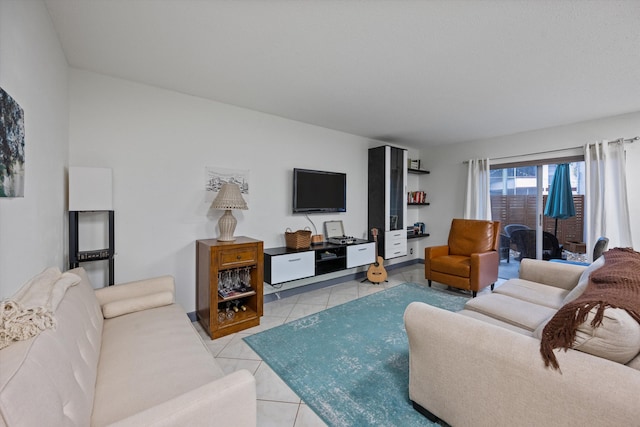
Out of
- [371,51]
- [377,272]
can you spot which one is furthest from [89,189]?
[377,272]

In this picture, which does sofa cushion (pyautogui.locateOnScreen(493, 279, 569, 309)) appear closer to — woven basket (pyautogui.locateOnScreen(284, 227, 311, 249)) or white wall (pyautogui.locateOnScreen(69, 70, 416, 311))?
woven basket (pyautogui.locateOnScreen(284, 227, 311, 249))

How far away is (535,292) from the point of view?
7.43 feet

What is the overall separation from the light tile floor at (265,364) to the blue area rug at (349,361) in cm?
7

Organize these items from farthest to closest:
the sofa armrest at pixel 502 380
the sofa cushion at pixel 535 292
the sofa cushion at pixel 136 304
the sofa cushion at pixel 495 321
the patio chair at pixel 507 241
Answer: the patio chair at pixel 507 241 < the sofa cushion at pixel 535 292 < the sofa cushion at pixel 136 304 < the sofa cushion at pixel 495 321 < the sofa armrest at pixel 502 380

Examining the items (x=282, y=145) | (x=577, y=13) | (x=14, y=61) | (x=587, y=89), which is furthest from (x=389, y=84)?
(x=14, y=61)

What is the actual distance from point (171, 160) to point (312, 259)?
1.78 m

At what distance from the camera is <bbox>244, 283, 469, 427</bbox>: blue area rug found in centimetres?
153

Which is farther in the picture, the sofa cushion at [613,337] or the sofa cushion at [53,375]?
the sofa cushion at [613,337]

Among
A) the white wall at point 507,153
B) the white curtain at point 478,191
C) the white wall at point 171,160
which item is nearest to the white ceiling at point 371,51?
the white wall at point 171,160

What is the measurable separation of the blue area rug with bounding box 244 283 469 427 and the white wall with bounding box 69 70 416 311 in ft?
3.72

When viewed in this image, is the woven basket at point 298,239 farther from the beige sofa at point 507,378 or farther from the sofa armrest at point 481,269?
the sofa armrest at point 481,269

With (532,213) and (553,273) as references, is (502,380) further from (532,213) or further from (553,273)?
(532,213)

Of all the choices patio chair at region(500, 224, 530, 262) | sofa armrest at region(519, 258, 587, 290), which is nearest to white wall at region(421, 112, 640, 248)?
patio chair at region(500, 224, 530, 262)

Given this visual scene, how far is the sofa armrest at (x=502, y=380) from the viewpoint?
0.92 m
